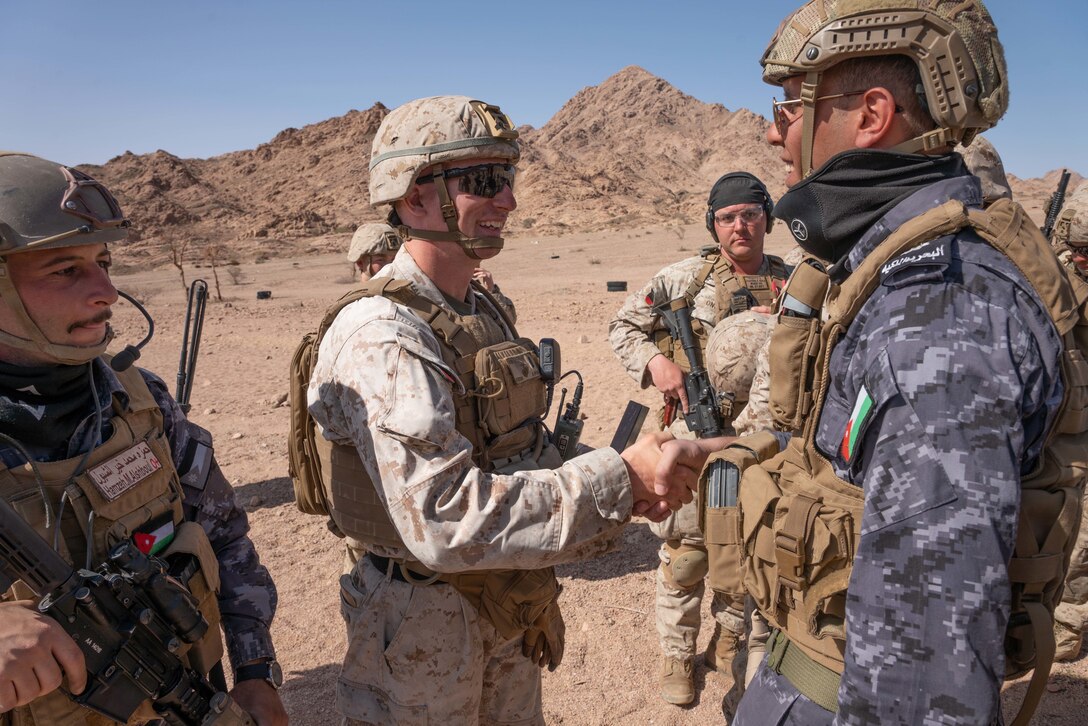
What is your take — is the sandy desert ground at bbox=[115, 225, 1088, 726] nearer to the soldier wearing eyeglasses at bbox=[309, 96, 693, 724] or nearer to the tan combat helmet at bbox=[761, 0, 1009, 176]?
the soldier wearing eyeglasses at bbox=[309, 96, 693, 724]

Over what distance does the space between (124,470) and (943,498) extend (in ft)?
6.90

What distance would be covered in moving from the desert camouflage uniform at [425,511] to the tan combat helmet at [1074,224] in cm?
435

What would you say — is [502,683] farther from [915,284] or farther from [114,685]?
A: [915,284]

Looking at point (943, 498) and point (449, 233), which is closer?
point (943, 498)

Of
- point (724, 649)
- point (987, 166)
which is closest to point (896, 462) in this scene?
point (724, 649)

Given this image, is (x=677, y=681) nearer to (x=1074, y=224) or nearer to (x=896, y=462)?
(x=896, y=462)

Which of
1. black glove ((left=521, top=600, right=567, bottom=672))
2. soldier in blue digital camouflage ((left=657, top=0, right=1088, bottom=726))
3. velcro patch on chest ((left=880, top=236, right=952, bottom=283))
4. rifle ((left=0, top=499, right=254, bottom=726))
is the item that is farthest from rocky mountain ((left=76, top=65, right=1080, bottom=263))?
velcro patch on chest ((left=880, top=236, right=952, bottom=283))

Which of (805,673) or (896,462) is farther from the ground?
(896,462)

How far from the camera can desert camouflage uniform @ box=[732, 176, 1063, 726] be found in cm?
139

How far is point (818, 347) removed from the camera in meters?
1.76

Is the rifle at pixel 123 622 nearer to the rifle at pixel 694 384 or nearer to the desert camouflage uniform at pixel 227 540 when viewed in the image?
the desert camouflage uniform at pixel 227 540

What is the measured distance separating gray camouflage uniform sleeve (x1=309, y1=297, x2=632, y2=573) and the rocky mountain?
30.6 m

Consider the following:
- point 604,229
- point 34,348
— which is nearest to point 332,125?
point 604,229

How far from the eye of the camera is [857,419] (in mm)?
1584
